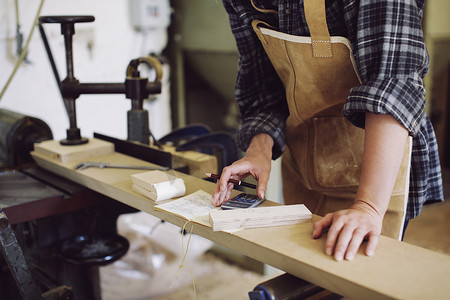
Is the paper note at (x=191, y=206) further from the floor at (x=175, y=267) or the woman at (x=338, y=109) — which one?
the floor at (x=175, y=267)

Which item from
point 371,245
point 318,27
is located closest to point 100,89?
point 318,27

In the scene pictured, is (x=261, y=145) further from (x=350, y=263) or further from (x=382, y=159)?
(x=350, y=263)

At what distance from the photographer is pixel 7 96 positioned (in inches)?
87.9

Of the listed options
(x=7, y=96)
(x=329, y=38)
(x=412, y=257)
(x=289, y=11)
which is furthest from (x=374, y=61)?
(x=7, y=96)

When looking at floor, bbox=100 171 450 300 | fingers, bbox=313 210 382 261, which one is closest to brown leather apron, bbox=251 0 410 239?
fingers, bbox=313 210 382 261

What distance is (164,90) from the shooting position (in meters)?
2.94

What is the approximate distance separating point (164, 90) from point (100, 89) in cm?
160

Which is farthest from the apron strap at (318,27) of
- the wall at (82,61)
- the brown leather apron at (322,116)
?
the wall at (82,61)

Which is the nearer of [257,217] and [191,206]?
[257,217]

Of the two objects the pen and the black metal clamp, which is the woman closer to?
the pen

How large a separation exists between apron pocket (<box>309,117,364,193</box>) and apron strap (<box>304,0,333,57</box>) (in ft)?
0.56

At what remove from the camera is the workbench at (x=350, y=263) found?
0.64 meters

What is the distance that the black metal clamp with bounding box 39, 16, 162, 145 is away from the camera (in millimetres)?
1326

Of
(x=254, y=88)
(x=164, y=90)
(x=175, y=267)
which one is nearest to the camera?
(x=254, y=88)
